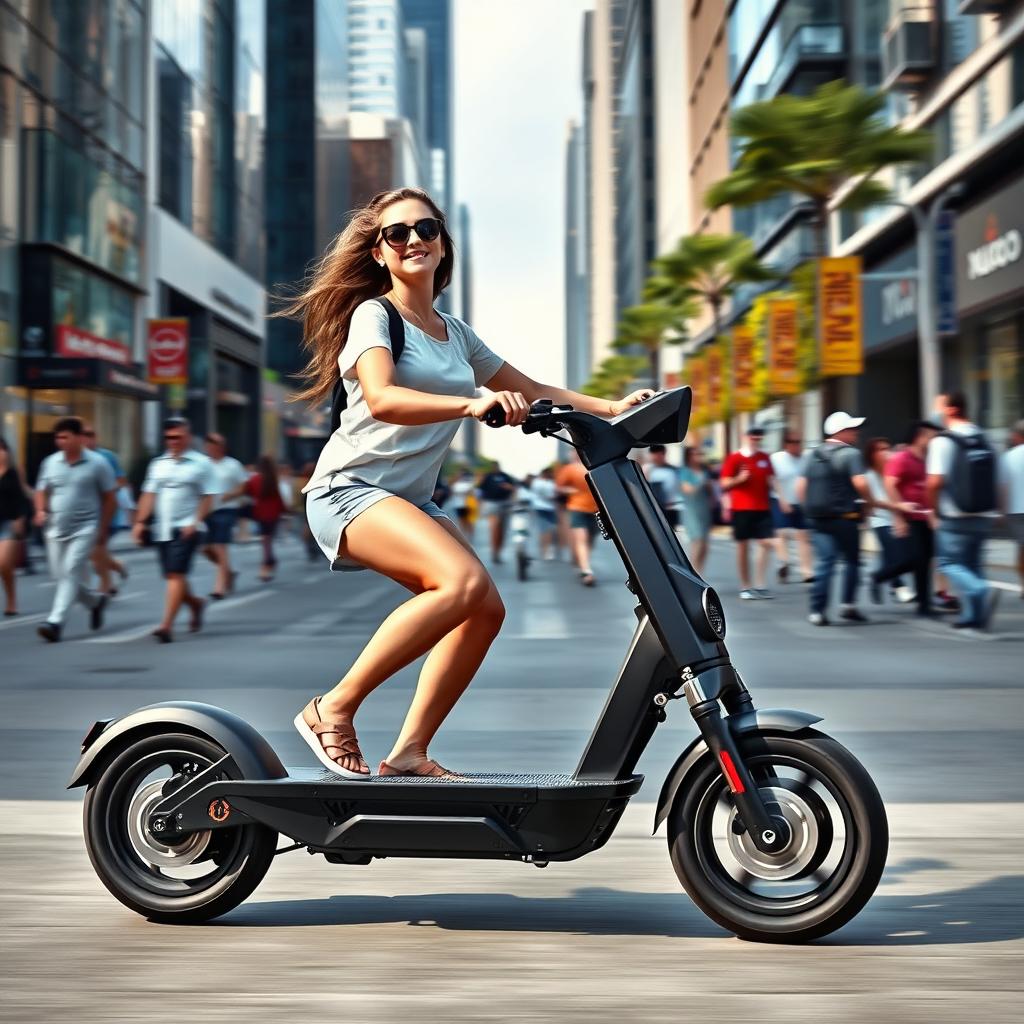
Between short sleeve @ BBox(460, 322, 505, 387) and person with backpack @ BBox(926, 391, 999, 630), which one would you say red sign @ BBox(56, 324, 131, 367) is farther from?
short sleeve @ BBox(460, 322, 505, 387)

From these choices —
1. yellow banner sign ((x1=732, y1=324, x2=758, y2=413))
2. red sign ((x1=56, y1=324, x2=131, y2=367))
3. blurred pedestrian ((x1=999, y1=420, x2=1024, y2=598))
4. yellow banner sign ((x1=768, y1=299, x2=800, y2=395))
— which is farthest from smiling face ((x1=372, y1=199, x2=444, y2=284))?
yellow banner sign ((x1=732, y1=324, x2=758, y2=413))

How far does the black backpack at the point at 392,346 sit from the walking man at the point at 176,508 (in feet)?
28.3

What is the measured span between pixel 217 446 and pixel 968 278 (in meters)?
14.6

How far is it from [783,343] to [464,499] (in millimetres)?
8695

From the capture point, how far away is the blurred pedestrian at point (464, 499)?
32.6 m

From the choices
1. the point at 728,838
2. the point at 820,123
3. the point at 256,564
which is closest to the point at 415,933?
the point at 728,838

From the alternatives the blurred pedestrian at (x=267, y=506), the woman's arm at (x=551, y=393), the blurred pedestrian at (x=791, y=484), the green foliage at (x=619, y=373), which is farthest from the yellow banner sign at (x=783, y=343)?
the green foliage at (x=619, y=373)

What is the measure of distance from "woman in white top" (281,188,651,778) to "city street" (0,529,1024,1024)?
51 cm

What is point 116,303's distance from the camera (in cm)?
4384

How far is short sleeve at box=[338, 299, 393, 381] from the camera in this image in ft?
13.3

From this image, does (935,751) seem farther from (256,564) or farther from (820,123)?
(820,123)

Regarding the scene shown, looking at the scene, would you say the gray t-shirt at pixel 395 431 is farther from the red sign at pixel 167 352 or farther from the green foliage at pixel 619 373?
the green foliage at pixel 619 373

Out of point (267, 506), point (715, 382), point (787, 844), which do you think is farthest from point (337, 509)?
point (715, 382)

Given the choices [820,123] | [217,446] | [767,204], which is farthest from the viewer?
[767,204]
